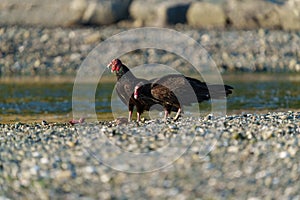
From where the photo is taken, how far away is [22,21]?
144ft

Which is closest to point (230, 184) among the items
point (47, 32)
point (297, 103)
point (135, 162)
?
point (135, 162)

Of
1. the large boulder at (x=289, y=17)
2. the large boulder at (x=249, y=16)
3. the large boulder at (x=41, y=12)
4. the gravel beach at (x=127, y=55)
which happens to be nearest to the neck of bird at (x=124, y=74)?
the gravel beach at (x=127, y=55)

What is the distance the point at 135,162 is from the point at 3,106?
14403 mm

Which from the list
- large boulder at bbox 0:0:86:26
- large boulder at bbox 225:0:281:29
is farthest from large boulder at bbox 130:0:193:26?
large boulder at bbox 0:0:86:26

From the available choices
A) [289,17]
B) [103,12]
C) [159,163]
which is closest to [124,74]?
[159,163]

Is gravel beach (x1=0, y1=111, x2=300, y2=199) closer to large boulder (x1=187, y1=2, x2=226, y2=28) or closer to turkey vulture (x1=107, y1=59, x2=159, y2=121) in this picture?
turkey vulture (x1=107, y1=59, x2=159, y2=121)

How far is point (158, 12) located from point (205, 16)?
270 cm

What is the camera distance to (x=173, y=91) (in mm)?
16672

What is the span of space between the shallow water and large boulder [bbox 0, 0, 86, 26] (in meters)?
10.5

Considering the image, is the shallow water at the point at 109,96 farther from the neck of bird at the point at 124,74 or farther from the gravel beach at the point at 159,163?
the gravel beach at the point at 159,163

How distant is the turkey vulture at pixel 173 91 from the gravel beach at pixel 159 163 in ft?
5.47

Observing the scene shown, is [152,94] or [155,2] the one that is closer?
[152,94]

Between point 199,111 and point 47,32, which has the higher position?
point 47,32

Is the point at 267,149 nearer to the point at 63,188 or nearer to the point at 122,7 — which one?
the point at 63,188
